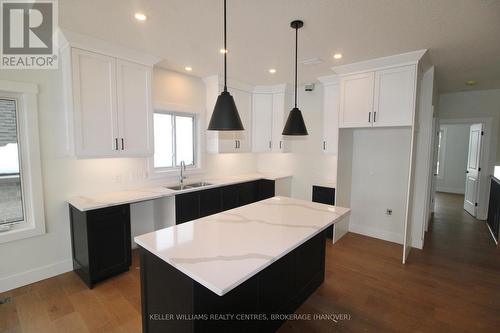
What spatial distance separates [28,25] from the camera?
237 centimetres

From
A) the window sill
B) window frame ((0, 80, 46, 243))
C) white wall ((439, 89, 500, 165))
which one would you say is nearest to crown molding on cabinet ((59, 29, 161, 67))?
window frame ((0, 80, 46, 243))

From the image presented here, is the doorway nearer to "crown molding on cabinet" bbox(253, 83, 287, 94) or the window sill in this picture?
"crown molding on cabinet" bbox(253, 83, 287, 94)

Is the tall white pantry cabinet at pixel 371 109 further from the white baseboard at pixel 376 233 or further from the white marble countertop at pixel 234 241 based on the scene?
the white marble countertop at pixel 234 241

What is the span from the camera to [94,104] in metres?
2.77

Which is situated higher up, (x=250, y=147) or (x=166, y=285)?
(x=250, y=147)

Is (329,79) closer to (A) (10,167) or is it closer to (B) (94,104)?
(B) (94,104)

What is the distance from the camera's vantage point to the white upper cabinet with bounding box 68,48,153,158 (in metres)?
2.67

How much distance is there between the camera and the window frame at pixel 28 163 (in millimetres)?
2570

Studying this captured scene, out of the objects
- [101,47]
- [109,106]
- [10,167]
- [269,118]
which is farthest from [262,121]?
[10,167]

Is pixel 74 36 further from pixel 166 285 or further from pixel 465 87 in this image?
pixel 465 87

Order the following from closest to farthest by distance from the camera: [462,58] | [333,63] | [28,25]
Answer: [28,25] < [462,58] < [333,63]

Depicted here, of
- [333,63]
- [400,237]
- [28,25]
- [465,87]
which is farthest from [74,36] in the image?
[465,87]

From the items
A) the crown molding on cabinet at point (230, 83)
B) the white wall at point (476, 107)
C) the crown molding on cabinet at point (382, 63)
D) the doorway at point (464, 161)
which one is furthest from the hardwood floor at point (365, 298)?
the crown molding on cabinet at point (230, 83)

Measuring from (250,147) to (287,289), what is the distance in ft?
10.4
